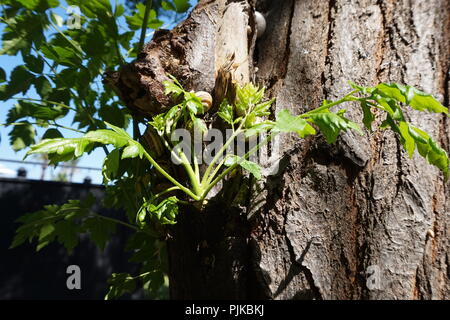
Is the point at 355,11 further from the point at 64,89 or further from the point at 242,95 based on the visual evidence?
the point at 64,89

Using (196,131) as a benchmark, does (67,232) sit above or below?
below

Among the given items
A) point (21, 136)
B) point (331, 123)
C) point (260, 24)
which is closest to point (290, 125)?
point (331, 123)

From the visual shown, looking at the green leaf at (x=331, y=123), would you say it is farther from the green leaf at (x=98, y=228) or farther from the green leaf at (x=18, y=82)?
the green leaf at (x=18, y=82)

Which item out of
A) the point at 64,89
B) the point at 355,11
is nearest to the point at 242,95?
the point at 355,11

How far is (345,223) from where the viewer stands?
715 mm

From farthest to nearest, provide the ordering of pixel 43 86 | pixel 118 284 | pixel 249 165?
pixel 43 86 → pixel 118 284 → pixel 249 165

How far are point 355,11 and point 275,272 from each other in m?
0.65

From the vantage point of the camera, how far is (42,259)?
4.15 meters

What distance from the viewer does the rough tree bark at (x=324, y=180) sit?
2.24ft

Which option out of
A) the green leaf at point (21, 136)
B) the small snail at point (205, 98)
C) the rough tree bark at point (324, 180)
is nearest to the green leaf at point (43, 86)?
the green leaf at point (21, 136)

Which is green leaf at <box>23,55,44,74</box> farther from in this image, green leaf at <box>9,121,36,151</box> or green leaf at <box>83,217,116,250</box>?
green leaf at <box>83,217,116,250</box>

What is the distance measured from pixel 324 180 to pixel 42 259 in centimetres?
432

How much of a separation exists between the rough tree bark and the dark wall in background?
11.5ft

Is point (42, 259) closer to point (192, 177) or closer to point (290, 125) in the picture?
point (192, 177)
